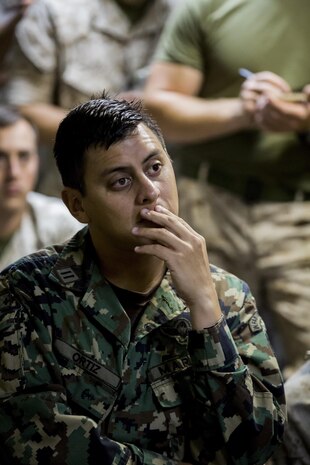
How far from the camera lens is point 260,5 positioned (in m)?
3.25

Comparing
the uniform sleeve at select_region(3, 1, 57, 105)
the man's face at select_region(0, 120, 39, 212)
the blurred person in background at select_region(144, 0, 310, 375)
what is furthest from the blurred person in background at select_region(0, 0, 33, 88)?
the blurred person in background at select_region(144, 0, 310, 375)

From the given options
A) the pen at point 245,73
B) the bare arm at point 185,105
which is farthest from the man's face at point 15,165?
the pen at point 245,73

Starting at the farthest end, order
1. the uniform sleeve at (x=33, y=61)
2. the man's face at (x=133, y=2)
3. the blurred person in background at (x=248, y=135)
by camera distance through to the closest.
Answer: the man's face at (x=133, y=2), the uniform sleeve at (x=33, y=61), the blurred person in background at (x=248, y=135)

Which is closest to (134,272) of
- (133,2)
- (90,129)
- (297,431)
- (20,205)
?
(90,129)

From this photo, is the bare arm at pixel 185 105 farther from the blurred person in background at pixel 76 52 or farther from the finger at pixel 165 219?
the finger at pixel 165 219

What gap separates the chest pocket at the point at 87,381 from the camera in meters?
2.02

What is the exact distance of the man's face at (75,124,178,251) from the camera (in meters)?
2.00

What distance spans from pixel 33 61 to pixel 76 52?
0.15m

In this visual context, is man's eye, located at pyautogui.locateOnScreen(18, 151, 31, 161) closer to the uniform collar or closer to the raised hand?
the uniform collar

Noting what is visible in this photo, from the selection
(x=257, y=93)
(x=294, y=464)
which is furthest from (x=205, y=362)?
(x=257, y=93)

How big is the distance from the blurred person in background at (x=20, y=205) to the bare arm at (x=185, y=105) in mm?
469

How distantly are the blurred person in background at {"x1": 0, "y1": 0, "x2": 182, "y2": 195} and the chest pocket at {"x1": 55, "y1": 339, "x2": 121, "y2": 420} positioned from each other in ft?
5.56

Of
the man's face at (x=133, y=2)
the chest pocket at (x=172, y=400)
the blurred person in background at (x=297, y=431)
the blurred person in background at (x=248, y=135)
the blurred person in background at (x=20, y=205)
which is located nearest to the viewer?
the chest pocket at (x=172, y=400)

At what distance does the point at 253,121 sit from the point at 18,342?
4.81 ft
